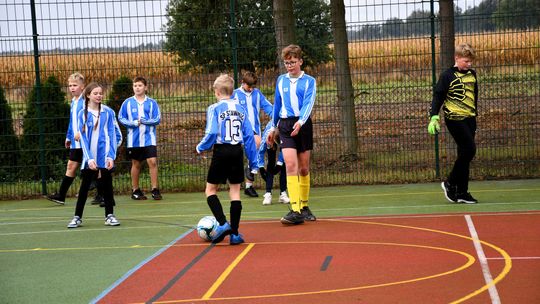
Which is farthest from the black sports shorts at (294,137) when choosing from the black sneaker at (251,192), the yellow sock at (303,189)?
the black sneaker at (251,192)

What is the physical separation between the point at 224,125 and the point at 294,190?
1.67 m

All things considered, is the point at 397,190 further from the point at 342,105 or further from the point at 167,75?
the point at 167,75

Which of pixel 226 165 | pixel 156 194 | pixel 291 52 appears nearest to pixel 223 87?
pixel 226 165

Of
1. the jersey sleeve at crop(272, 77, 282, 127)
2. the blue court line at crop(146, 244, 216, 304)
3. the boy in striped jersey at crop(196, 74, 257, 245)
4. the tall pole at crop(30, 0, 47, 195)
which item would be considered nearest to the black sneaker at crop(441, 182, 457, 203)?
the jersey sleeve at crop(272, 77, 282, 127)

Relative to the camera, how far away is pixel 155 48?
49.3ft

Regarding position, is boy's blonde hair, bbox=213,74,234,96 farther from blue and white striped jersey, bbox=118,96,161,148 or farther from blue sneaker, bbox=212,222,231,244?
blue and white striped jersey, bbox=118,96,161,148

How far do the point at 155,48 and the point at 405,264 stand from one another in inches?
308

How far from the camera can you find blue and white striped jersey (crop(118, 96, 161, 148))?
47.5 ft

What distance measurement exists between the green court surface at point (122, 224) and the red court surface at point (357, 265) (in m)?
0.41

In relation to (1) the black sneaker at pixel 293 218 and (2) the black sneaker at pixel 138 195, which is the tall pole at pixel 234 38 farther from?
(1) the black sneaker at pixel 293 218

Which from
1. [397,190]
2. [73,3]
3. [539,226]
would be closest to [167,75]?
[73,3]

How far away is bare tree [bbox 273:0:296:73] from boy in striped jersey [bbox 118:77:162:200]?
94.5 inches

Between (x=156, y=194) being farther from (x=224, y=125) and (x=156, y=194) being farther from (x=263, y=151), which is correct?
(x=224, y=125)

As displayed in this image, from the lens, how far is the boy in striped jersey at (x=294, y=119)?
432 inches
